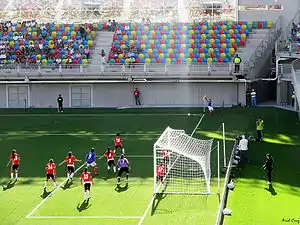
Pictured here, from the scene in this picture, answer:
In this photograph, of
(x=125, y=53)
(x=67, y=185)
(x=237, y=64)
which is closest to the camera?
(x=67, y=185)

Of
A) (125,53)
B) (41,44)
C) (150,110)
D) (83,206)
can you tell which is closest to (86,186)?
(83,206)

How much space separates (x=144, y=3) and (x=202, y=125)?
26.2m

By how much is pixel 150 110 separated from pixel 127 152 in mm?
13798

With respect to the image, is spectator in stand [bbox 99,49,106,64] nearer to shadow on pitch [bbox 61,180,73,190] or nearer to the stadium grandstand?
the stadium grandstand

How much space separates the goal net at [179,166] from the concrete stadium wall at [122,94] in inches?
741

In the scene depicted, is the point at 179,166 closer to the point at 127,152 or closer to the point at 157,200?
the point at 157,200

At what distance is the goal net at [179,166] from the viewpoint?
22328 mm

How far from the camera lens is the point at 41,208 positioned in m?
20.7

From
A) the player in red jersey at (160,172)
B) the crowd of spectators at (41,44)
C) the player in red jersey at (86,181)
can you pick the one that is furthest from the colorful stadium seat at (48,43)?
the player in red jersey at (86,181)

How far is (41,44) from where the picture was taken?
49.8 metres

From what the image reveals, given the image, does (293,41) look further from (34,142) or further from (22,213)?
(22,213)

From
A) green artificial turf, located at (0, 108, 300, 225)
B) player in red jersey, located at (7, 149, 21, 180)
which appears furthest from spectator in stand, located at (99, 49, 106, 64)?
player in red jersey, located at (7, 149, 21, 180)

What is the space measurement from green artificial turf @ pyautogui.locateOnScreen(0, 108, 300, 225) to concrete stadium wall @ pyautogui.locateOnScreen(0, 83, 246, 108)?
1962mm

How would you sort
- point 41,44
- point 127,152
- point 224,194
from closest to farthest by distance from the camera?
point 224,194 < point 127,152 < point 41,44
